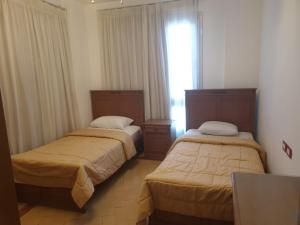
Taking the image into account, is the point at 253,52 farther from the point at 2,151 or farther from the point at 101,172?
the point at 2,151

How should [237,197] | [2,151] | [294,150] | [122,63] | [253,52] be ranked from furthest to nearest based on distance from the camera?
[122,63] → [253,52] → [294,150] → [237,197] → [2,151]

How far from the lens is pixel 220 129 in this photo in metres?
3.22

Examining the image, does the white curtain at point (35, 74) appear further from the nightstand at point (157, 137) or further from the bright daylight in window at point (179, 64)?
the bright daylight in window at point (179, 64)

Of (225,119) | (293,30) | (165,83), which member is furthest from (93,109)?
(293,30)

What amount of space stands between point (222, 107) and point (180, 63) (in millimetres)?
1023

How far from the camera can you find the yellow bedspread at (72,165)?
2410 mm

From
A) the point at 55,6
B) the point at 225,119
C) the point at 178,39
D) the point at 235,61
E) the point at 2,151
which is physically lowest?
the point at 225,119

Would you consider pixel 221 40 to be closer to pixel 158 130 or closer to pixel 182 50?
pixel 182 50

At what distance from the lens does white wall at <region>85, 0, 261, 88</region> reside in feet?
11.1

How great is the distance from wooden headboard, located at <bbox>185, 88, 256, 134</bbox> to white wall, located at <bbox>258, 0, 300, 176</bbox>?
0.31 m

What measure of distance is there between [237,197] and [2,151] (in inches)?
44.7

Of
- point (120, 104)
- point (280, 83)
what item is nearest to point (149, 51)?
point (120, 104)

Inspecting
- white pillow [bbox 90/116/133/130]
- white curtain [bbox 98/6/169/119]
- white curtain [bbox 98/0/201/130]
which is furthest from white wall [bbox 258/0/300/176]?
white pillow [bbox 90/116/133/130]

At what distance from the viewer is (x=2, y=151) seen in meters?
0.87
